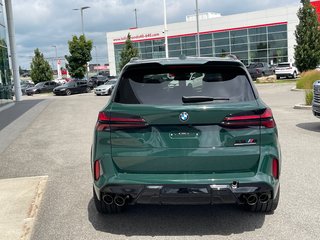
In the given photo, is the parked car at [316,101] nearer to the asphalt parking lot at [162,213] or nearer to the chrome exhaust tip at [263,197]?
the asphalt parking lot at [162,213]

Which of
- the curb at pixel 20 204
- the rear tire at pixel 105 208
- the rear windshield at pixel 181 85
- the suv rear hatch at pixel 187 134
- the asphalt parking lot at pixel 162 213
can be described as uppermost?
the rear windshield at pixel 181 85

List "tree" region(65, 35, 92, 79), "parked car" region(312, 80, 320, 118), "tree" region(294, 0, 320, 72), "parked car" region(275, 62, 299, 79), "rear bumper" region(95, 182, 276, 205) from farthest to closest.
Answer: "tree" region(65, 35, 92, 79), "parked car" region(275, 62, 299, 79), "tree" region(294, 0, 320, 72), "parked car" region(312, 80, 320, 118), "rear bumper" region(95, 182, 276, 205)

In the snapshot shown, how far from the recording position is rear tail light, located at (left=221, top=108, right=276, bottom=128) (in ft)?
12.7

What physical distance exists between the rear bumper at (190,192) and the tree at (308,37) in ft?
105

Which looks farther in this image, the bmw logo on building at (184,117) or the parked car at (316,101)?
the parked car at (316,101)

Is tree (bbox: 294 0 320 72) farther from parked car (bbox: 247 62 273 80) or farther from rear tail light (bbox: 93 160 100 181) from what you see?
rear tail light (bbox: 93 160 100 181)

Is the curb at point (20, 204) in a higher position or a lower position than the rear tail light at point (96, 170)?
lower

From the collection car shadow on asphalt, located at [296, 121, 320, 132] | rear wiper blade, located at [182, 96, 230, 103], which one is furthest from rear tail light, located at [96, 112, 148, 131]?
car shadow on asphalt, located at [296, 121, 320, 132]

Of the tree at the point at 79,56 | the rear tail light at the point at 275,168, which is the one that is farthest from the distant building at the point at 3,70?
the rear tail light at the point at 275,168

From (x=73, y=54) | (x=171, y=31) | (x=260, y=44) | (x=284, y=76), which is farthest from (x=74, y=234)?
(x=171, y=31)

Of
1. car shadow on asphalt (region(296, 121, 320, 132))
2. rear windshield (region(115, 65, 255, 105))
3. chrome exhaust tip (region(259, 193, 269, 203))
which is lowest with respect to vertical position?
car shadow on asphalt (region(296, 121, 320, 132))

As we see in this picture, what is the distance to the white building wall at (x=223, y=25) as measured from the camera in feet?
181

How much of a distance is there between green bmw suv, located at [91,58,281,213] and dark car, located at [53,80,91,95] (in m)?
36.5

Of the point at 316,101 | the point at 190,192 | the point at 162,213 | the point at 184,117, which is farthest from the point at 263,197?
the point at 316,101
